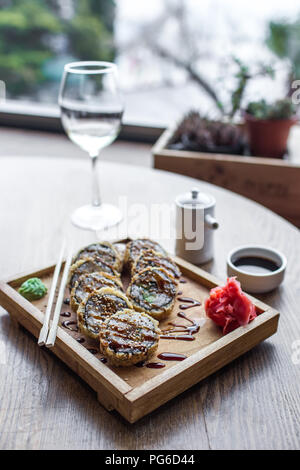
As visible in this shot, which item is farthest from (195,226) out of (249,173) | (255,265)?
(249,173)

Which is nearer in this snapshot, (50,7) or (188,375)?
(188,375)

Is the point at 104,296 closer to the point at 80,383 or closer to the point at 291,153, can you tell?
the point at 80,383

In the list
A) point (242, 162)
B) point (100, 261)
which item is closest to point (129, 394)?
point (100, 261)

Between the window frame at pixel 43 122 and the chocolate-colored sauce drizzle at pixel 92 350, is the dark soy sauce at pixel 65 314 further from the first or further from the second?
the window frame at pixel 43 122

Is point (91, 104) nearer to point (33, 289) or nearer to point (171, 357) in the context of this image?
point (33, 289)

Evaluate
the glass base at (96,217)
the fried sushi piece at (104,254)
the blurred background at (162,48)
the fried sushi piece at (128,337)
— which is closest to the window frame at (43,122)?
the blurred background at (162,48)

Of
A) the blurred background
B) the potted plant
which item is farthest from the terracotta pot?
the blurred background

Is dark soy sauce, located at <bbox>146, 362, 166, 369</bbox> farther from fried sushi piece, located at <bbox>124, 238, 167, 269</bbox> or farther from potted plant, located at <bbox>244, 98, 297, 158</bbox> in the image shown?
potted plant, located at <bbox>244, 98, 297, 158</bbox>
